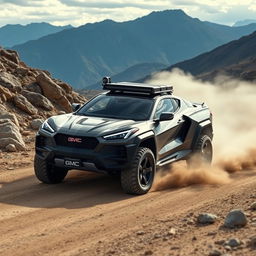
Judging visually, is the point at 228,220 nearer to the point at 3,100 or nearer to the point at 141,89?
the point at 141,89

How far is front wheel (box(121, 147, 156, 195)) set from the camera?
8.96m

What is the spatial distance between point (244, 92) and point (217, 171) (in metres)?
18.4

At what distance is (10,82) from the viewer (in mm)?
18766

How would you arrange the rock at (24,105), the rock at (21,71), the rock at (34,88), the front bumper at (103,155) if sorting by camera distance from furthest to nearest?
the rock at (21,71), the rock at (34,88), the rock at (24,105), the front bumper at (103,155)

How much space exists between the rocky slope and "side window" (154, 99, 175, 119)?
4.93m

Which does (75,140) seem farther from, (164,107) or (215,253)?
(215,253)

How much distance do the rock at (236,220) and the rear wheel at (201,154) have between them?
4.61m

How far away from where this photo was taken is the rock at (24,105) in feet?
57.7

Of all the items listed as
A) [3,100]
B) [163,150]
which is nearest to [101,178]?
[163,150]

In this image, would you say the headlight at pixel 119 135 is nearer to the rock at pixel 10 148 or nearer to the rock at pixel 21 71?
the rock at pixel 10 148

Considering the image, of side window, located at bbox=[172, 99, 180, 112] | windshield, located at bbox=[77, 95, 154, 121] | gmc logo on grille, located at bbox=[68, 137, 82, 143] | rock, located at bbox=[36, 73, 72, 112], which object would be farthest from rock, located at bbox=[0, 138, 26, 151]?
rock, located at bbox=[36, 73, 72, 112]

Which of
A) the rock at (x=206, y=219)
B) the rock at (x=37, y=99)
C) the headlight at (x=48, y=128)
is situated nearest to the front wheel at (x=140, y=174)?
the headlight at (x=48, y=128)

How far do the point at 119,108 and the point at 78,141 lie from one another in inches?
54.0

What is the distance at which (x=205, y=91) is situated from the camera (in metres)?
27.5
